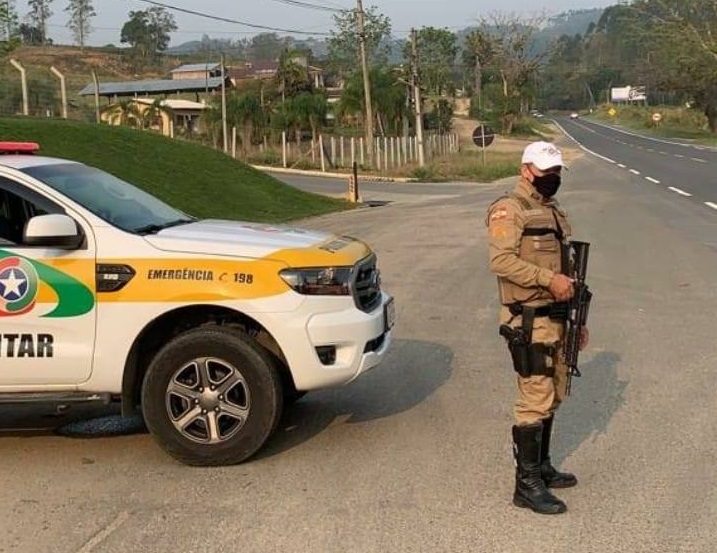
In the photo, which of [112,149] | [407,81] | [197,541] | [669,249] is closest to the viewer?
[197,541]

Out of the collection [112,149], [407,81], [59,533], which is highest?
[407,81]

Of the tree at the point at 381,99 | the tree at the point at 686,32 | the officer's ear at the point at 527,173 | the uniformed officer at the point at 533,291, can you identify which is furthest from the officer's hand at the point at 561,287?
the tree at the point at 686,32

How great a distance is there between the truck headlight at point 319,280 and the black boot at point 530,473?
4.15 ft

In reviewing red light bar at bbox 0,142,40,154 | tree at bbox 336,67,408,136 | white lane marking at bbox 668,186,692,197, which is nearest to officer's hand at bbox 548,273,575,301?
red light bar at bbox 0,142,40,154

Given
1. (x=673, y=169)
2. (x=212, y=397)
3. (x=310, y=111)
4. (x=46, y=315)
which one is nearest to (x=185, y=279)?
(x=212, y=397)

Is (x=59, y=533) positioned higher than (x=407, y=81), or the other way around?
(x=407, y=81)

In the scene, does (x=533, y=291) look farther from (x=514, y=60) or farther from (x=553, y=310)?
(x=514, y=60)

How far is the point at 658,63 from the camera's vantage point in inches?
3706

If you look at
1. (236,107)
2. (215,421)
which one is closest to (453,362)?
(215,421)

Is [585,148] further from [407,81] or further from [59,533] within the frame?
[59,533]

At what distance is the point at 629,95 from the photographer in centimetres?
15362

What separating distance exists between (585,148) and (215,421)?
6298 cm

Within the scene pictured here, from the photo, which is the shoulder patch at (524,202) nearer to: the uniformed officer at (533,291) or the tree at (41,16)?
the uniformed officer at (533,291)

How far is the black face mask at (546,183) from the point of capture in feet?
13.9
